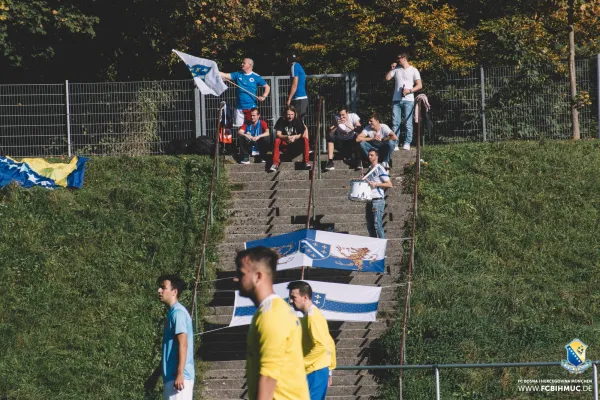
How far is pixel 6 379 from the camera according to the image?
50.2 ft

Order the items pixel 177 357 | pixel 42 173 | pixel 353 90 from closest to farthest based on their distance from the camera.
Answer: pixel 177 357, pixel 42 173, pixel 353 90

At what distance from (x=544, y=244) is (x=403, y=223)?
2.38 metres

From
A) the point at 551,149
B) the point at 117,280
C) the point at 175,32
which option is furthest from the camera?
the point at 175,32

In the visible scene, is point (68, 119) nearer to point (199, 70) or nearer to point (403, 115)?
point (199, 70)

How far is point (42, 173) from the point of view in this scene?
67.0 feet

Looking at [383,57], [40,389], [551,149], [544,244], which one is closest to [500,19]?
[383,57]

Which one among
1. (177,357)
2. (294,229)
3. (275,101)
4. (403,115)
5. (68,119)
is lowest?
(177,357)

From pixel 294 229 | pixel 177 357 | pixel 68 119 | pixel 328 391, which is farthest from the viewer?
pixel 68 119

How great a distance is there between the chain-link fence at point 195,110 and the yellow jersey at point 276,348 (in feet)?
54.0

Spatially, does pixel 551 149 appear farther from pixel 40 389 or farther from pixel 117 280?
pixel 40 389

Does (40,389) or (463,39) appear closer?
(40,389)

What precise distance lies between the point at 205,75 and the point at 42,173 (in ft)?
11.8

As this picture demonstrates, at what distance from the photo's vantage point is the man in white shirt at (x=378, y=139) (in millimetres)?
19672

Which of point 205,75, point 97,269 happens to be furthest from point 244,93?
point 97,269
